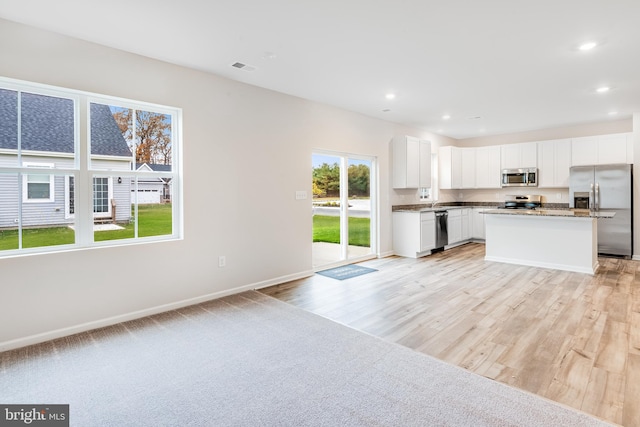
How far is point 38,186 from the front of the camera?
9.89 feet

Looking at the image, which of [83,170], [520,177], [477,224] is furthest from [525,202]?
[83,170]

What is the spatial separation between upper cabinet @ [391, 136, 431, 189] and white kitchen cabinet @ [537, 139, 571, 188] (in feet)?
9.07

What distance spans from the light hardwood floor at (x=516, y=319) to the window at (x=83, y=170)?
184cm

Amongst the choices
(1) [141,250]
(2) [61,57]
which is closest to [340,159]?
(1) [141,250]

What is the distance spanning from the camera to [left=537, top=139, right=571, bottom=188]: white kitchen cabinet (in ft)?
23.0

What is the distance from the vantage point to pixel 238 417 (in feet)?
6.26

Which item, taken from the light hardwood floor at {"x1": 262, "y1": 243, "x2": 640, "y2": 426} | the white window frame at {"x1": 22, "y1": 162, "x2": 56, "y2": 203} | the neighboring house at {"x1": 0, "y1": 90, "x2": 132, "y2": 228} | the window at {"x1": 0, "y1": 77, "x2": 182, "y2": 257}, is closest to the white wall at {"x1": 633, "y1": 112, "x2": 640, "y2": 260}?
the light hardwood floor at {"x1": 262, "y1": 243, "x2": 640, "y2": 426}

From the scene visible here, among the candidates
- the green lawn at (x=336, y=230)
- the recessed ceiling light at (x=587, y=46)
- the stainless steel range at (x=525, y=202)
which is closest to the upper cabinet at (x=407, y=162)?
the green lawn at (x=336, y=230)

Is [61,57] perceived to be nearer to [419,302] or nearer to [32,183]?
[32,183]

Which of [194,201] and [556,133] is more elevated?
[556,133]

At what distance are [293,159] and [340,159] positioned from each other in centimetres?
120

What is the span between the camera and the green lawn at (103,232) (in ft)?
9.52

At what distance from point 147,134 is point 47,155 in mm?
921

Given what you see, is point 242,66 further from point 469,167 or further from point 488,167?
point 488,167
